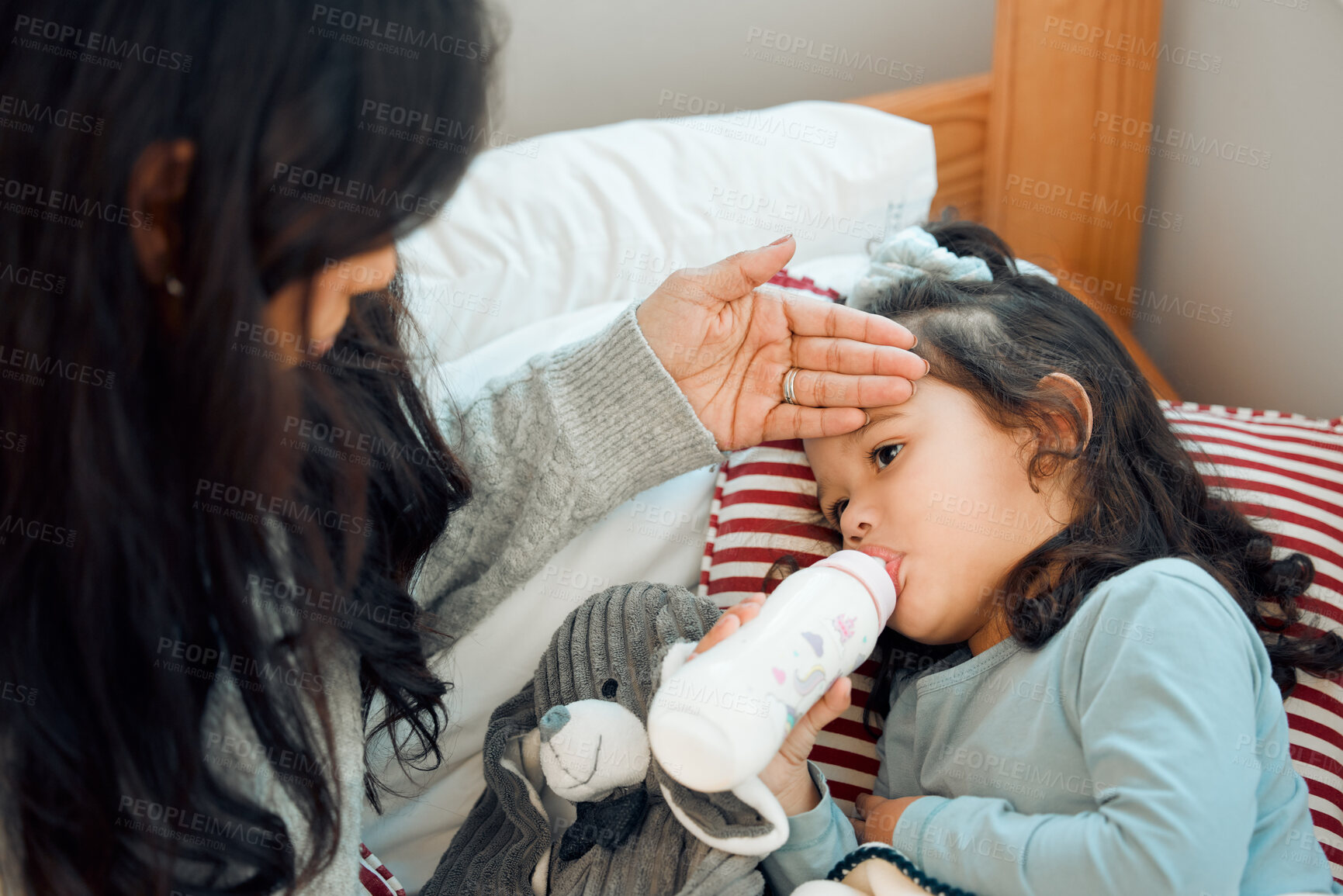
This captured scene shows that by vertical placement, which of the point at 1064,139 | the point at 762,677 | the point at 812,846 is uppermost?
the point at 1064,139

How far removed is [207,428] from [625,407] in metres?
0.48

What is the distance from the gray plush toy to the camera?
2.70 feet

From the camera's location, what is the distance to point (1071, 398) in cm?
99

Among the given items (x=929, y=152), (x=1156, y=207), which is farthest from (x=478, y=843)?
(x=1156, y=207)

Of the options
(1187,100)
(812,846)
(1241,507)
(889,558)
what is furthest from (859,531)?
(1187,100)

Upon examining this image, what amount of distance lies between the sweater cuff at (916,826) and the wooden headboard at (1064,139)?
824 millimetres

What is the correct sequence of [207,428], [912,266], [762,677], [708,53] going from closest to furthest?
[207,428]
[762,677]
[912,266]
[708,53]

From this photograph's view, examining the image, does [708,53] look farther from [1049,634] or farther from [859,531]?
[1049,634]

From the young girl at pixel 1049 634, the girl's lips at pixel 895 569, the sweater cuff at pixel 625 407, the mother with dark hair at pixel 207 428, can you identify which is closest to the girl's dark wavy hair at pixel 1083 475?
the young girl at pixel 1049 634

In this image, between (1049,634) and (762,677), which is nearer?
(762,677)

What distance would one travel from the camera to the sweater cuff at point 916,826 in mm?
855

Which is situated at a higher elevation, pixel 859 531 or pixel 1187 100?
pixel 1187 100

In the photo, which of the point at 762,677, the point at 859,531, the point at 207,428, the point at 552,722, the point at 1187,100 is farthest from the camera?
the point at 1187,100

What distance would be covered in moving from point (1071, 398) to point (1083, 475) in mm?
82
